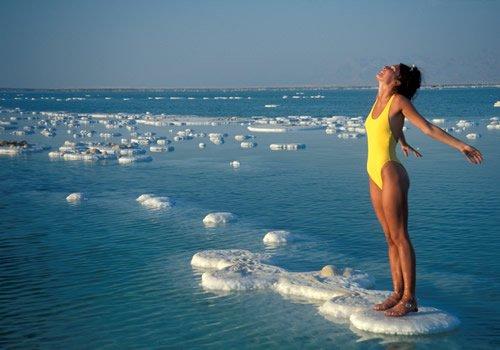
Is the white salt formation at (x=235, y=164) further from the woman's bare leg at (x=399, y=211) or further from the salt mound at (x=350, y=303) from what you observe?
the woman's bare leg at (x=399, y=211)

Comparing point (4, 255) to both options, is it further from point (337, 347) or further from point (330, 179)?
point (330, 179)

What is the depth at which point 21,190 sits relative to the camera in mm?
18594

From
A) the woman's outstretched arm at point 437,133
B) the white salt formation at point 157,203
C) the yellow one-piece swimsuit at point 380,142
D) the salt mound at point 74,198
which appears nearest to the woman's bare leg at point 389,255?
the yellow one-piece swimsuit at point 380,142

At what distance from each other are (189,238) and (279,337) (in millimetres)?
5084

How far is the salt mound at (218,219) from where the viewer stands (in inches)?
506

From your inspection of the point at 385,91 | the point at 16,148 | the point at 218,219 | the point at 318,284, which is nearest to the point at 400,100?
the point at 385,91

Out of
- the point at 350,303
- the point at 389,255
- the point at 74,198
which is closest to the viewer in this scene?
the point at 389,255

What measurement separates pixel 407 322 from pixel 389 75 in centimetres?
260

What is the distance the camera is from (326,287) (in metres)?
8.14

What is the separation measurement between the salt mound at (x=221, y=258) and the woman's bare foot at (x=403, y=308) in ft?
10.1

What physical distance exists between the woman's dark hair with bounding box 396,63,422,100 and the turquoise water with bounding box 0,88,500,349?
8.34 feet

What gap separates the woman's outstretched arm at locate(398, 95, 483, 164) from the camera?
555 cm

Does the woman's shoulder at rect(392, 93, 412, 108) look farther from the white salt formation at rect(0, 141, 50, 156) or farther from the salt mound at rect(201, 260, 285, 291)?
the white salt formation at rect(0, 141, 50, 156)

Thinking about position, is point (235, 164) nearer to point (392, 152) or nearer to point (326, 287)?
point (326, 287)
